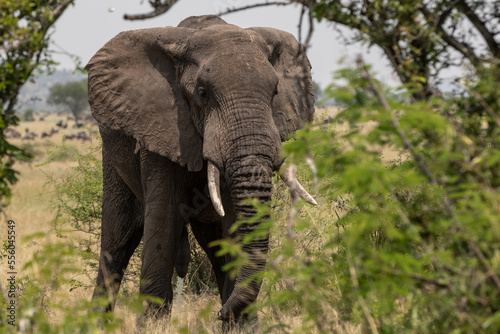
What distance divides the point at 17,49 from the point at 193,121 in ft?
7.19

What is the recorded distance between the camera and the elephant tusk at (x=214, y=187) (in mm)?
5828

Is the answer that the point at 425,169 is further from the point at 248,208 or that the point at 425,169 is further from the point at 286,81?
the point at 286,81

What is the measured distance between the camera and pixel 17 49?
171 inches

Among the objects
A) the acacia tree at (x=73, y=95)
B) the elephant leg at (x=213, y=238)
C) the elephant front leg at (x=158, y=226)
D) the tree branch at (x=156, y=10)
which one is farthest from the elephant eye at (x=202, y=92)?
the acacia tree at (x=73, y=95)

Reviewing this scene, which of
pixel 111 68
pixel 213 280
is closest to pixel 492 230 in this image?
pixel 111 68

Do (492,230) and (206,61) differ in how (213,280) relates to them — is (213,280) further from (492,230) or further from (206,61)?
(492,230)

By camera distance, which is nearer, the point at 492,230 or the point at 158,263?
the point at 492,230

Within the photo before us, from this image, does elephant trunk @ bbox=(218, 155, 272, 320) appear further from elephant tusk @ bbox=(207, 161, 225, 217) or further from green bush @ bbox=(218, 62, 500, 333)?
green bush @ bbox=(218, 62, 500, 333)

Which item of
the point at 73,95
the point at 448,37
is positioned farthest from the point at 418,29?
the point at 73,95

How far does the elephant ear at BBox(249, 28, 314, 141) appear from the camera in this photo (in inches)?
255

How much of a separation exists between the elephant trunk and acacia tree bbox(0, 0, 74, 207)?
175cm

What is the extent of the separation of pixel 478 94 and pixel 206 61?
9.67 ft

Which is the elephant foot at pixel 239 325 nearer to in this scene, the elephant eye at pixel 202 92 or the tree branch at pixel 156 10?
the elephant eye at pixel 202 92

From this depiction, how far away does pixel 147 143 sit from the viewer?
6.38 metres
